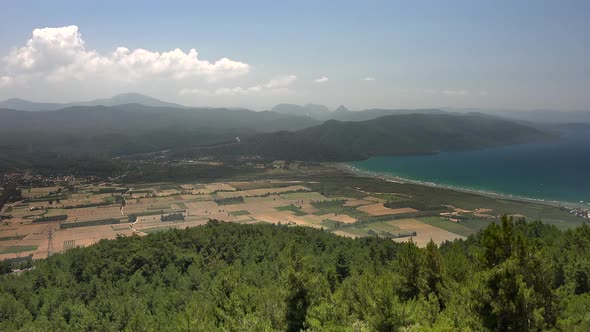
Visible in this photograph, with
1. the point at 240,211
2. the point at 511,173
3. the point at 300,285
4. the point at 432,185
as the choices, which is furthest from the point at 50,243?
the point at 511,173

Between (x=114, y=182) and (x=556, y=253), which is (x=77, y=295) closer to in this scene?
(x=556, y=253)

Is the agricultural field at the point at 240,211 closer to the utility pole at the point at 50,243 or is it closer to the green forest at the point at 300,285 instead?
the utility pole at the point at 50,243

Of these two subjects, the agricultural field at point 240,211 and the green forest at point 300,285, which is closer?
the green forest at point 300,285

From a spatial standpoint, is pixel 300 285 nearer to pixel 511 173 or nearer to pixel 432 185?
pixel 432 185

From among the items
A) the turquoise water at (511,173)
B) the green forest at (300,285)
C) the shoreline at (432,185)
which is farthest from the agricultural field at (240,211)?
the turquoise water at (511,173)

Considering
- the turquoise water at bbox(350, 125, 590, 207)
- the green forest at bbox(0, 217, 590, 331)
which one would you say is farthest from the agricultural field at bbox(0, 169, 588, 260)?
the turquoise water at bbox(350, 125, 590, 207)

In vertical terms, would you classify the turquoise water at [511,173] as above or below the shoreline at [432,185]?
above

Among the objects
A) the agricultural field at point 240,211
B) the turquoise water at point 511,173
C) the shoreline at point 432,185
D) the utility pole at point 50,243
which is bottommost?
the utility pole at point 50,243

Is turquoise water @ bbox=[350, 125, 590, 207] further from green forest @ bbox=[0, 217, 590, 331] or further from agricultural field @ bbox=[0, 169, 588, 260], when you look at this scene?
green forest @ bbox=[0, 217, 590, 331]
